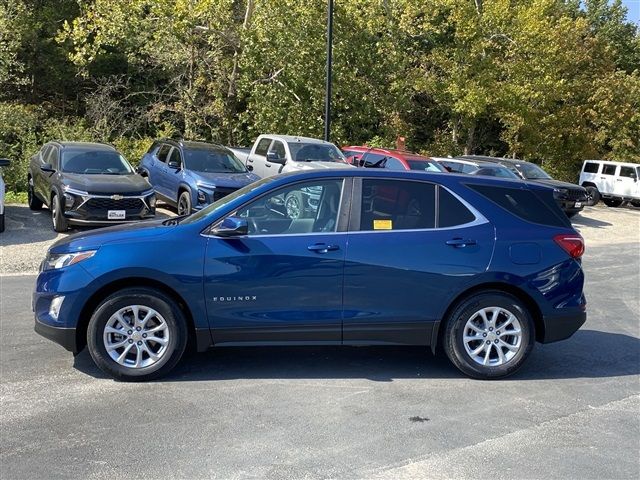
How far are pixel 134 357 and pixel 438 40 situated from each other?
26.3m

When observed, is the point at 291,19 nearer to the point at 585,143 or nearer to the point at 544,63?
the point at 544,63

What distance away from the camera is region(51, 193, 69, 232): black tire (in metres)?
12.0

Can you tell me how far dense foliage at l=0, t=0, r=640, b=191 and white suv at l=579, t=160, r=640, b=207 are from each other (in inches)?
101

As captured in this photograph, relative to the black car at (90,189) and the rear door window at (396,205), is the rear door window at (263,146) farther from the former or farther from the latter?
the rear door window at (396,205)

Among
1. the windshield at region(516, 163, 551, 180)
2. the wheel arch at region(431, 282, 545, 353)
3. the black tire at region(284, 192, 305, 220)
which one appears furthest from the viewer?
the windshield at region(516, 163, 551, 180)

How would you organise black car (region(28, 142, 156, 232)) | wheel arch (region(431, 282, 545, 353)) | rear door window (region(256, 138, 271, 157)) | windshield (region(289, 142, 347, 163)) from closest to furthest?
wheel arch (region(431, 282, 545, 353)) < black car (region(28, 142, 156, 232)) < windshield (region(289, 142, 347, 163)) < rear door window (region(256, 138, 271, 157))

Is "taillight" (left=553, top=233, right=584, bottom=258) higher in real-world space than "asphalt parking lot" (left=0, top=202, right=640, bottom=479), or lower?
higher

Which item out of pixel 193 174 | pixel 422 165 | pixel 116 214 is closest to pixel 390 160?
pixel 422 165

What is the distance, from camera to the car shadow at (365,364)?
5668 millimetres

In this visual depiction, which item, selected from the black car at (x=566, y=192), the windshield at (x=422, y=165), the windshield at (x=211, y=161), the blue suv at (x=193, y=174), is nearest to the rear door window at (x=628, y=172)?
the black car at (x=566, y=192)

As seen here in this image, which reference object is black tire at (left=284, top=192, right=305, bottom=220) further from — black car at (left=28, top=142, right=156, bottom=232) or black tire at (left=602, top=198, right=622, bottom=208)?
black tire at (left=602, top=198, right=622, bottom=208)

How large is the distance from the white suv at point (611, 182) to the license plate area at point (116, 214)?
19.5 m

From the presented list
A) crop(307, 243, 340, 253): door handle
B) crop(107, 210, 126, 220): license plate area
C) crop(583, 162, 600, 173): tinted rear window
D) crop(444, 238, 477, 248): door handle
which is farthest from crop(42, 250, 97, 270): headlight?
crop(583, 162, 600, 173): tinted rear window

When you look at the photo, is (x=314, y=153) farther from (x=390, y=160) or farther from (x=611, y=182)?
(x=611, y=182)
